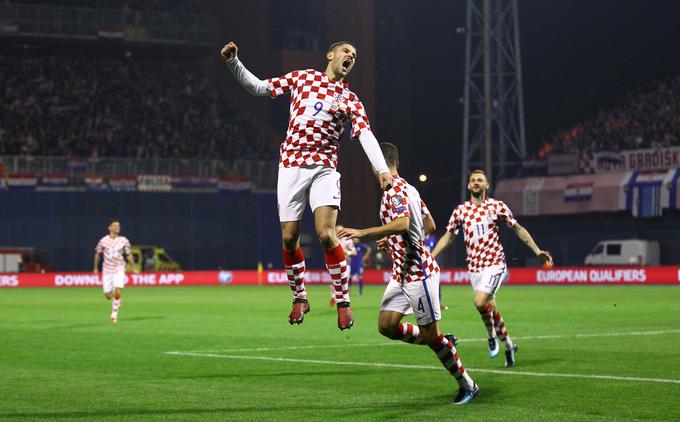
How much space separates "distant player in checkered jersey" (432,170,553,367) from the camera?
18.0 m

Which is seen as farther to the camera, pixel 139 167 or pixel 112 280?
pixel 139 167

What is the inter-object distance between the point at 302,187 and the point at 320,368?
6.31 meters

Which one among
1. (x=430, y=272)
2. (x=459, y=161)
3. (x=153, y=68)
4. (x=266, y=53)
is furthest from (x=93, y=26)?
(x=430, y=272)

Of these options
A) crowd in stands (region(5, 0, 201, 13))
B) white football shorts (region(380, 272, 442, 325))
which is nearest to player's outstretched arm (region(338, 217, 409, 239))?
white football shorts (region(380, 272, 442, 325))

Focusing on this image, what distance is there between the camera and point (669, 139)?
5978 centimetres

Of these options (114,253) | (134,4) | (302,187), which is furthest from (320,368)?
(134,4)

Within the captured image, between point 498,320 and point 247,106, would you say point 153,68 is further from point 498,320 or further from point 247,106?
point 498,320

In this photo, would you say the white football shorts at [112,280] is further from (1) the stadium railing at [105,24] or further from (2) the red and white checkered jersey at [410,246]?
(1) the stadium railing at [105,24]

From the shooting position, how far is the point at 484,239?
18.4 metres

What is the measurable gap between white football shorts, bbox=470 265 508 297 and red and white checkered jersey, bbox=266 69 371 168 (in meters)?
6.65

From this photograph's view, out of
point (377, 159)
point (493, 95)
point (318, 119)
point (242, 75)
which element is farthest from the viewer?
point (493, 95)

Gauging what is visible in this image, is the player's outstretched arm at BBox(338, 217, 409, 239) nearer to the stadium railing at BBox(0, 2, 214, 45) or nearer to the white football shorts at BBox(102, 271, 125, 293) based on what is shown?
the white football shorts at BBox(102, 271, 125, 293)

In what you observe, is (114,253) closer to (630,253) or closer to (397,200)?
(397,200)

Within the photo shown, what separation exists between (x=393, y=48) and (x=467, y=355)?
54.2m
